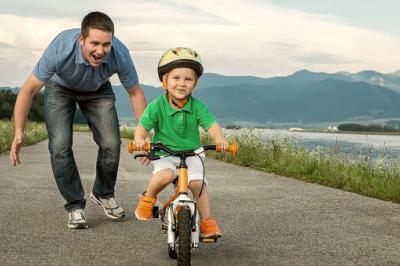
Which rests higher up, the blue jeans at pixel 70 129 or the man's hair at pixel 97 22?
the man's hair at pixel 97 22

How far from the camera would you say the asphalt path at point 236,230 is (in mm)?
4914

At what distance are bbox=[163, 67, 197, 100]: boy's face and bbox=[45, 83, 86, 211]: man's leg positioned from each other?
6.65 feet

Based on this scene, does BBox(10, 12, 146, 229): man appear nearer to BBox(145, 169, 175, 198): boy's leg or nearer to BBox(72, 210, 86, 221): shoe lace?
BBox(72, 210, 86, 221): shoe lace

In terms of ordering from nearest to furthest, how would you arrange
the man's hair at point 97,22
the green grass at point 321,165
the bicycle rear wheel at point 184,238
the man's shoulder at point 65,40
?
the bicycle rear wheel at point 184,238, the man's hair at point 97,22, the man's shoulder at point 65,40, the green grass at point 321,165

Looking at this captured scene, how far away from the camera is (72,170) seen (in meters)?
6.14

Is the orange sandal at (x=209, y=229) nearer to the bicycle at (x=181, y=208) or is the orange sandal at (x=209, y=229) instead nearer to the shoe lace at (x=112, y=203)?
the bicycle at (x=181, y=208)

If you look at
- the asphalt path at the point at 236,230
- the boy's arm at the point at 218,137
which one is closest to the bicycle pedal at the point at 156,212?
the asphalt path at the point at 236,230

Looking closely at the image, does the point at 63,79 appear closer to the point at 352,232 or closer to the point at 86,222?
the point at 86,222

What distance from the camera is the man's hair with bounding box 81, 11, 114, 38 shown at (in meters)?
5.16

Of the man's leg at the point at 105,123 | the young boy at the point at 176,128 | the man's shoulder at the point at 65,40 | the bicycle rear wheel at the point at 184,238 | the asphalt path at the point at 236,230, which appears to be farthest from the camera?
the man's leg at the point at 105,123

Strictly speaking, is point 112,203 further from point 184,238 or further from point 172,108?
point 184,238

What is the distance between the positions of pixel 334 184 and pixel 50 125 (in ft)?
18.2

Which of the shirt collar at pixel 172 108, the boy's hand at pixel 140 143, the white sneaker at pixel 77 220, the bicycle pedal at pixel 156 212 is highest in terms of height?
the shirt collar at pixel 172 108

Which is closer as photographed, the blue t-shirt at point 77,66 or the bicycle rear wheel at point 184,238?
the bicycle rear wheel at point 184,238
